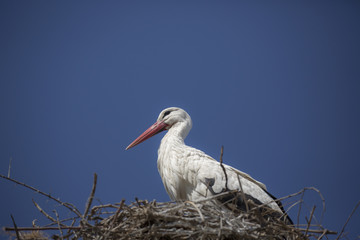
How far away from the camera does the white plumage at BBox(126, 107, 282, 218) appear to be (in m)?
3.85

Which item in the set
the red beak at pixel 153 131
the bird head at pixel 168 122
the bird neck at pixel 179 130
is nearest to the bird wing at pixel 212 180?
the bird neck at pixel 179 130

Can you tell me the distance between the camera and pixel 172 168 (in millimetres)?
4145

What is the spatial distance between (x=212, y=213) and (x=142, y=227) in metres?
0.51

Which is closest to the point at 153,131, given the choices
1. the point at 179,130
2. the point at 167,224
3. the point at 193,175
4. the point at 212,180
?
the point at 179,130

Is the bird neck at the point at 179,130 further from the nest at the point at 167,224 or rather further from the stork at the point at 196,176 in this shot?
the nest at the point at 167,224

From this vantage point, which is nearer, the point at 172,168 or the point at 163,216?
the point at 163,216

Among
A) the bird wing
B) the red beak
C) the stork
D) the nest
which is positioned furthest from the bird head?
the nest

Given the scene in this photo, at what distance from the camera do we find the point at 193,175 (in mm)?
3934

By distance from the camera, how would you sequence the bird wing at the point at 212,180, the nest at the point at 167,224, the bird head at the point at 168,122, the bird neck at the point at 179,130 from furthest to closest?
the bird head at the point at 168,122
the bird neck at the point at 179,130
the bird wing at the point at 212,180
the nest at the point at 167,224

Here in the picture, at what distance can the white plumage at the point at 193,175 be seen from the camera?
3.85 meters

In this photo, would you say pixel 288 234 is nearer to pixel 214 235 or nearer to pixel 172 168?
pixel 214 235

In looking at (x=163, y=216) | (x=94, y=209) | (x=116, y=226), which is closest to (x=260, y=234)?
(x=163, y=216)

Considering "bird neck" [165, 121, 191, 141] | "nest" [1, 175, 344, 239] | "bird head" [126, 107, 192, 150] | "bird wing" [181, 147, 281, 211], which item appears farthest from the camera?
"bird head" [126, 107, 192, 150]

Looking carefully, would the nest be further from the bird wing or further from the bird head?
the bird head
